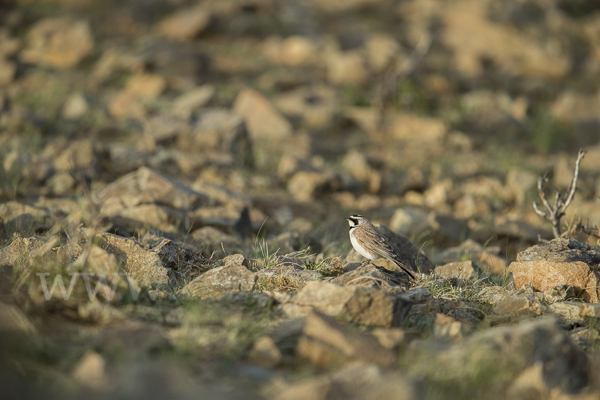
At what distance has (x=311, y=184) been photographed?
328 inches

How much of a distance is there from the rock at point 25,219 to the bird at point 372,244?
2811mm

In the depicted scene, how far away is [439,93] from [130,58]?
22.4ft

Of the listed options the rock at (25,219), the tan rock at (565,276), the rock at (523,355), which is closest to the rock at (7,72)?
the rock at (25,219)

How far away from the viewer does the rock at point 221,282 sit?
392 centimetres

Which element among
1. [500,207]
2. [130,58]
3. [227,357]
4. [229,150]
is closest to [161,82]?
[130,58]

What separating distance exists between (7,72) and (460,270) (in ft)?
33.7

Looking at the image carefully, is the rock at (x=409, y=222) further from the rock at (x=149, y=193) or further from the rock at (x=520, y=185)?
the rock at (x=149, y=193)

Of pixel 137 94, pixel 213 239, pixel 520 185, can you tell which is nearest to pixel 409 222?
pixel 213 239

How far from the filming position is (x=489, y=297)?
4402 mm

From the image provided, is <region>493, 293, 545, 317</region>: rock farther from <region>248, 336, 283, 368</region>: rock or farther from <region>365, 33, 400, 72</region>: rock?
<region>365, 33, 400, 72</region>: rock

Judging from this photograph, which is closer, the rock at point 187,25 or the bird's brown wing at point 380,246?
the bird's brown wing at point 380,246

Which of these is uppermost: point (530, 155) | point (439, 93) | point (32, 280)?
point (32, 280)

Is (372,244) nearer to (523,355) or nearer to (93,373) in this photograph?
(523,355)

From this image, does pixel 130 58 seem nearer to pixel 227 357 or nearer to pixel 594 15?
pixel 227 357
